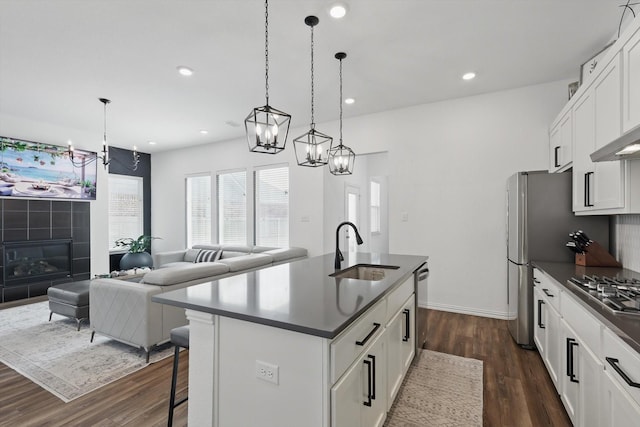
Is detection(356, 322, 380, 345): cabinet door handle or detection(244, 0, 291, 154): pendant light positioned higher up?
detection(244, 0, 291, 154): pendant light

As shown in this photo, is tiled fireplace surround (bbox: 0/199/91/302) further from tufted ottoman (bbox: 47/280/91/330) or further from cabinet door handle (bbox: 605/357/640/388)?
cabinet door handle (bbox: 605/357/640/388)

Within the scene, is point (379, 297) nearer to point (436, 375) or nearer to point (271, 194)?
point (436, 375)

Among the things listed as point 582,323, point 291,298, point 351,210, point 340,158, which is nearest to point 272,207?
point 351,210

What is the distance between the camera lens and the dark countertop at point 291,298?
4.10ft

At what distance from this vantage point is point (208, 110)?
4766 millimetres

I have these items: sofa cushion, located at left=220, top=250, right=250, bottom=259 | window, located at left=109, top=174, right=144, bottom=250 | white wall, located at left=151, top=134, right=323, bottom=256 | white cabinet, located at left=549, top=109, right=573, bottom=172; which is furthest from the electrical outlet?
window, located at left=109, top=174, right=144, bottom=250

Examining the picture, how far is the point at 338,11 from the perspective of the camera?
2432 millimetres

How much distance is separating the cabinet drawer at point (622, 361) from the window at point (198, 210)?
6.68m

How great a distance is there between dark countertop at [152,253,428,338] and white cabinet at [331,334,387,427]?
252 mm

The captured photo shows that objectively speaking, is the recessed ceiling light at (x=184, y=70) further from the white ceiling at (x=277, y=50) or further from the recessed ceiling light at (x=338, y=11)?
the recessed ceiling light at (x=338, y=11)

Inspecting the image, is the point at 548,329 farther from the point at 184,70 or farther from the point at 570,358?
the point at 184,70

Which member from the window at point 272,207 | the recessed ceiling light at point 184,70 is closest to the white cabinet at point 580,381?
the recessed ceiling light at point 184,70

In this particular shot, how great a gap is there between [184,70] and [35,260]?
453cm

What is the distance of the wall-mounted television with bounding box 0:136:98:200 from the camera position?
494 centimetres
